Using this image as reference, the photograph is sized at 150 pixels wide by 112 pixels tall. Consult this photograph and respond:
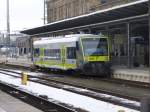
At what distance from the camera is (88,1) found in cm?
6650

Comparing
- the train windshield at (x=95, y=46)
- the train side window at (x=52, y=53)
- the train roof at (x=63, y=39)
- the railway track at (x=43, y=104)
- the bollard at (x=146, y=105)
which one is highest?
the train roof at (x=63, y=39)

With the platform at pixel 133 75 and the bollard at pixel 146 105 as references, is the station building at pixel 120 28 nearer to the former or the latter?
the platform at pixel 133 75

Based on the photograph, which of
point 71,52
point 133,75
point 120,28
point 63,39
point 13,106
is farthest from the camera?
point 120,28

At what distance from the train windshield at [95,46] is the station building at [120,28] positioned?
1611mm

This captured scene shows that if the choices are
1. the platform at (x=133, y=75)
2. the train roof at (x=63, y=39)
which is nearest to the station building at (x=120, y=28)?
the platform at (x=133, y=75)

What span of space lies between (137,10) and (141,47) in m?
10.8

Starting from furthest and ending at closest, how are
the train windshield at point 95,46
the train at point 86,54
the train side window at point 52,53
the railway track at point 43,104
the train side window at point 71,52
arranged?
the train side window at point 52,53 → the train side window at point 71,52 → the train windshield at point 95,46 → the train at point 86,54 → the railway track at point 43,104

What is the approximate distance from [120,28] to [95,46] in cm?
839

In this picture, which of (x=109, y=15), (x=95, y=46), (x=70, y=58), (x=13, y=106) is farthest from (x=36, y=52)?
(x=13, y=106)

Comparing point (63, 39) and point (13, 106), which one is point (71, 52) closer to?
point (63, 39)

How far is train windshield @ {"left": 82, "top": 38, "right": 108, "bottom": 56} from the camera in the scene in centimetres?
3275

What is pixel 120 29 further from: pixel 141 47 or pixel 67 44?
pixel 67 44

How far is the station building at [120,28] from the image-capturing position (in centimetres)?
3169

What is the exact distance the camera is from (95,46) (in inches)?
1305
